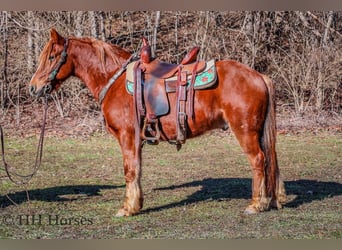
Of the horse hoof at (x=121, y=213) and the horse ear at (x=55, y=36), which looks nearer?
the horse hoof at (x=121, y=213)

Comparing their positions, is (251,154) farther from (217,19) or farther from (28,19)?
(28,19)

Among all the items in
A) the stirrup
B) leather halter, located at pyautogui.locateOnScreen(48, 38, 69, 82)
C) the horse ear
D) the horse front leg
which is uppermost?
the horse ear

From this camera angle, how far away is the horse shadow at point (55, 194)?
623cm

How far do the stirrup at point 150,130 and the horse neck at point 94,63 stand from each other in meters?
0.67

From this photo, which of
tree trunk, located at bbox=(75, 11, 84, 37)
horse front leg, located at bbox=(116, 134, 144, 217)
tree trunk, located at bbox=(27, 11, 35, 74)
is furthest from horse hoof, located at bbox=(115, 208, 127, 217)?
tree trunk, located at bbox=(27, 11, 35, 74)

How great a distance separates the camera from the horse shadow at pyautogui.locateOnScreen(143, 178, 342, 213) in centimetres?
618

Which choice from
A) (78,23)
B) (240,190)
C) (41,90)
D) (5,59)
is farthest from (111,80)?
(5,59)

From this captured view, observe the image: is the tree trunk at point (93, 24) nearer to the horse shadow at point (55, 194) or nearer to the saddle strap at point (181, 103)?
the horse shadow at point (55, 194)

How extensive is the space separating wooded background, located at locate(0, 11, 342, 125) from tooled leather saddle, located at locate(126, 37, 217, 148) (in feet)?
19.4

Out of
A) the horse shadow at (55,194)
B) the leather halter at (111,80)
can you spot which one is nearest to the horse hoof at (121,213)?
the horse shadow at (55,194)

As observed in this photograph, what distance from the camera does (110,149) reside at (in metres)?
9.76

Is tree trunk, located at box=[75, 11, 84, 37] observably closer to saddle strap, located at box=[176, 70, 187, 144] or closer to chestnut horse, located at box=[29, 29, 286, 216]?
chestnut horse, located at box=[29, 29, 286, 216]

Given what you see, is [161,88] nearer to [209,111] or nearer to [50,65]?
[209,111]

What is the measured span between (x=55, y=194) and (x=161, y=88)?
203cm
